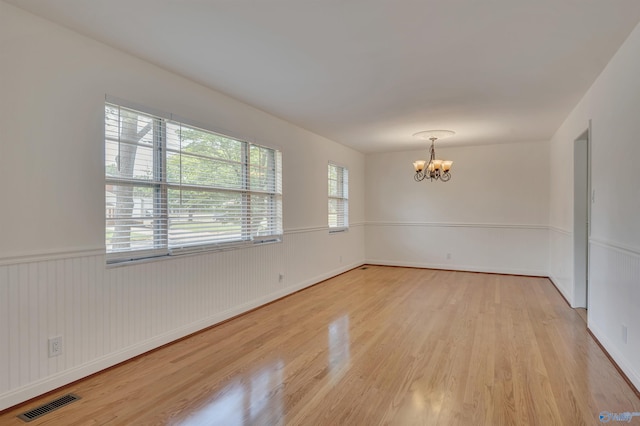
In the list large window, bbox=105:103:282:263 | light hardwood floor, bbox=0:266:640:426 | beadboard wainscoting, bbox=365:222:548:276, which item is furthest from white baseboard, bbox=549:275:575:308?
large window, bbox=105:103:282:263

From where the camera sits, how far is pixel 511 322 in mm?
3721

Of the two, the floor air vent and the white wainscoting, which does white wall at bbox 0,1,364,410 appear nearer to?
the floor air vent

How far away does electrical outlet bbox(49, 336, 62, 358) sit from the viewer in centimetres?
229

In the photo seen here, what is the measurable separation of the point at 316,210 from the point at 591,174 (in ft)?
11.4

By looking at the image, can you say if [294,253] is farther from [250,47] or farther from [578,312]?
[578,312]

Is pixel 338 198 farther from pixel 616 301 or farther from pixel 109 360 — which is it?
pixel 109 360

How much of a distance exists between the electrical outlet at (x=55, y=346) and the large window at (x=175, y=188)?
1.97ft

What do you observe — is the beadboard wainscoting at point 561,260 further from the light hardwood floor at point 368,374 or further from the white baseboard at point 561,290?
the light hardwood floor at point 368,374

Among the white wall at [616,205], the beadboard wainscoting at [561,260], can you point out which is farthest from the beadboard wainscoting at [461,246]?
the white wall at [616,205]

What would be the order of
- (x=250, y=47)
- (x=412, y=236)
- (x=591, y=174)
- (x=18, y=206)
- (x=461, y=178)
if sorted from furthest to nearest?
1. (x=412, y=236)
2. (x=461, y=178)
3. (x=591, y=174)
4. (x=250, y=47)
5. (x=18, y=206)

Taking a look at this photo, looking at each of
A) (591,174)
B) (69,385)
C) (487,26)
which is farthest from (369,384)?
(591,174)

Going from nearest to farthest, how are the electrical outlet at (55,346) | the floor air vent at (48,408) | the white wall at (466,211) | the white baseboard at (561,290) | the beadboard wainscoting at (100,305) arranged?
the floor air vent at (48,408)
the beadboard wainscoting at (100,305)
the electrical outlet at (55,346)
the white baseboard at (561,290)
the white wall at (466,211)

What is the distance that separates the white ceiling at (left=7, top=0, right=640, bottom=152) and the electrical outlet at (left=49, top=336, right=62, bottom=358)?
208 centimetres

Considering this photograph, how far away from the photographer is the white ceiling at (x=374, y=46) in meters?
2.10
